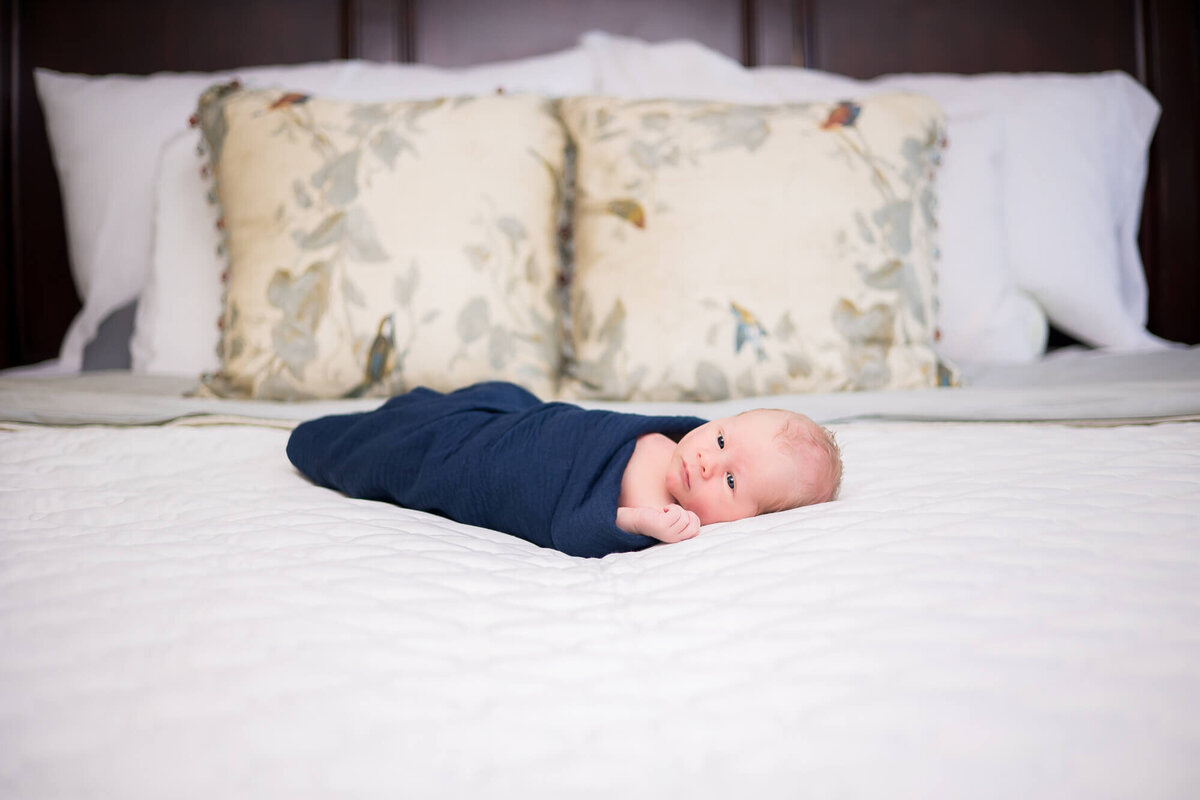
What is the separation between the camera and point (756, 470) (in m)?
0.70

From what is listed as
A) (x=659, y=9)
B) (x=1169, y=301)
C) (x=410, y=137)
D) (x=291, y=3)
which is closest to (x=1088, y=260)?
(x=1169, y=301)

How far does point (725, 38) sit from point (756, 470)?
1.43 meters

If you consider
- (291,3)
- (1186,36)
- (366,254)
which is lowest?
(366,254)

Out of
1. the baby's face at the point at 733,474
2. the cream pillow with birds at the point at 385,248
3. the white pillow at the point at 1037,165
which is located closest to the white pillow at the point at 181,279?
the cream pillow with birds at the point at 385,248

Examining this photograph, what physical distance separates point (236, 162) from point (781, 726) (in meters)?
1.16

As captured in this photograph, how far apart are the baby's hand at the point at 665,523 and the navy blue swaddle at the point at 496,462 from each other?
0.01 m

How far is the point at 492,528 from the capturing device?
27.3 inches

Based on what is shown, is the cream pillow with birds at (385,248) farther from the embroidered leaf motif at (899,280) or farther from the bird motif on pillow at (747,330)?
the embroidered leaf motif at (899,280)

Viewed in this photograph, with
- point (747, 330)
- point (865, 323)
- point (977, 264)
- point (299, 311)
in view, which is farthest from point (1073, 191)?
point (299, 311)

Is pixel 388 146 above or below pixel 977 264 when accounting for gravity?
above

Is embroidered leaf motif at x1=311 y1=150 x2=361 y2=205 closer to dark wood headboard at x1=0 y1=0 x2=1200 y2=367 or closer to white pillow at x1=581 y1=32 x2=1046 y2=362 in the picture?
dark wood headboard at x1=0 y1=0 x2=1200 y2=367

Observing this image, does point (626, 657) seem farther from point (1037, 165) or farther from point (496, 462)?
point (1037, 165)

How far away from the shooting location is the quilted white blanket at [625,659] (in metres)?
0.29

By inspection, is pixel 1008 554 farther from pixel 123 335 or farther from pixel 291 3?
pixel 291 3
